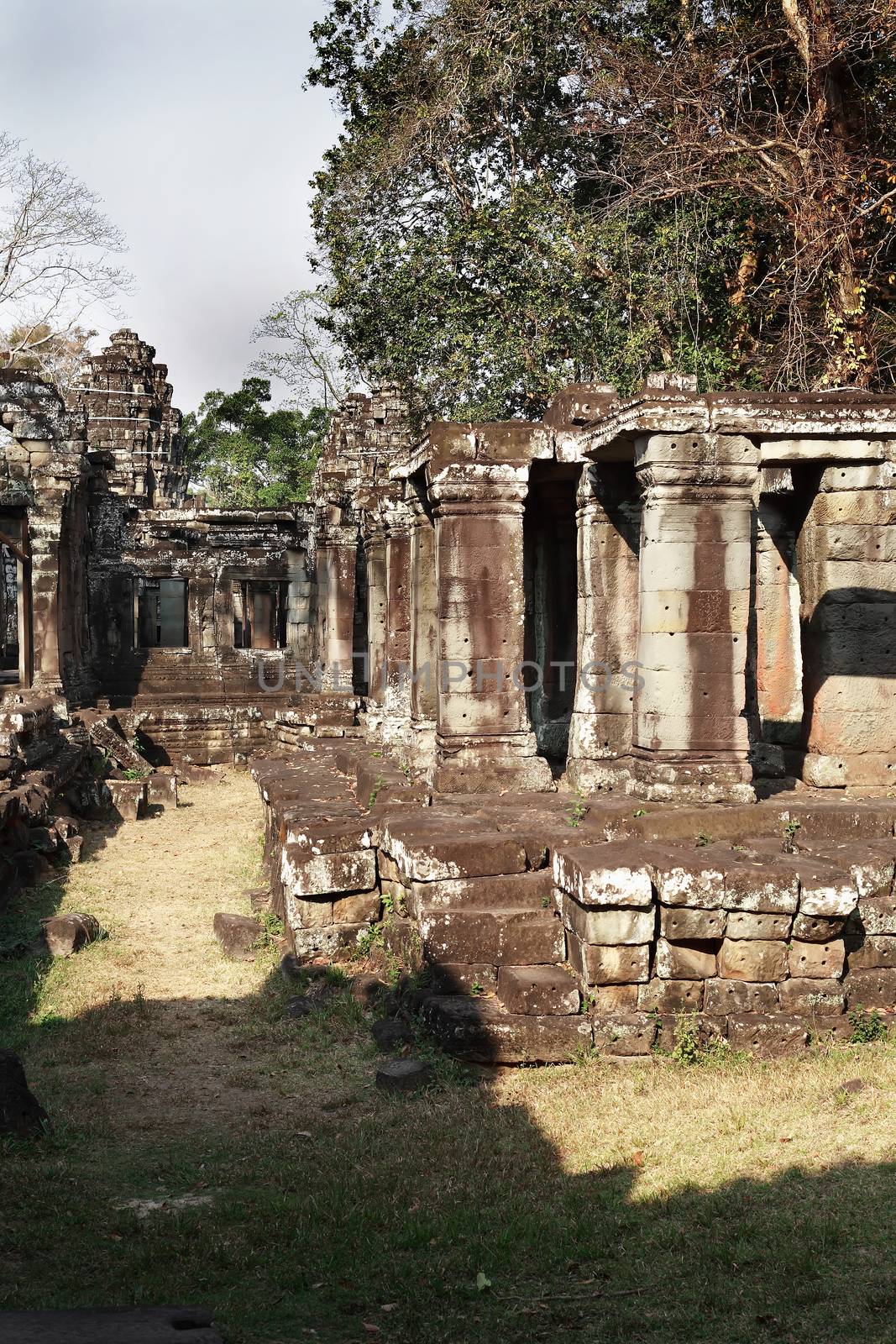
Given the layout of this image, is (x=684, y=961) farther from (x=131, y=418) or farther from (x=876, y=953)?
(x=131, y=418)

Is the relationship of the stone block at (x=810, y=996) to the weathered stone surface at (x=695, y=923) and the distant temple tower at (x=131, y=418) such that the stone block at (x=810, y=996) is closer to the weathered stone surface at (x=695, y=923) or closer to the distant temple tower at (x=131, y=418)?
the weathered stone surface at (x=695, y=923)

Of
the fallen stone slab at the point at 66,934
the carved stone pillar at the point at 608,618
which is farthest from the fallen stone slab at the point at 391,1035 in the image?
the carved stone pillar at the point at 608,618

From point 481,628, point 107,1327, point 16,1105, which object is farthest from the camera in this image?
point 481,628

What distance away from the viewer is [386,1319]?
13.2 feet

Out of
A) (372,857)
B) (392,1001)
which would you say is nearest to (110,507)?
(372,857)

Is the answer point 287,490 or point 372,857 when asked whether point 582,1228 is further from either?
point 287,490

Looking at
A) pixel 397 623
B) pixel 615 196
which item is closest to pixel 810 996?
pixel 397 623

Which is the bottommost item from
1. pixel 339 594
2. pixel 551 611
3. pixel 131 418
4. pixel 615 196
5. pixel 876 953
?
pixel 876 953

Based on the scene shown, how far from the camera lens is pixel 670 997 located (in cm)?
666

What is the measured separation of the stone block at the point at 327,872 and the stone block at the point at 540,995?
2.07m

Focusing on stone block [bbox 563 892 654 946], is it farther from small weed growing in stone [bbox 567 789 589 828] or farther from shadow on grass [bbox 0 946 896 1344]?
small weed growing in stone [bbox 567 789 589 828]

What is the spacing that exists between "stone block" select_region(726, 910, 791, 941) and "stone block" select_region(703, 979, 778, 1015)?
289 mm

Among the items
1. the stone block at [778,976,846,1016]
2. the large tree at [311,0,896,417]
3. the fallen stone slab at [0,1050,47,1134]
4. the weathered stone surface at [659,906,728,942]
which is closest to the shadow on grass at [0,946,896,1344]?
the fallen stone slab at [0,1050,47,1134]

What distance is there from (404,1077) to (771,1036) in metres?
2.07
